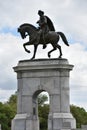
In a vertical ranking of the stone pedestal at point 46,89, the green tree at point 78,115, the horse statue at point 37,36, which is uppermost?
the horse statue at point 37,36

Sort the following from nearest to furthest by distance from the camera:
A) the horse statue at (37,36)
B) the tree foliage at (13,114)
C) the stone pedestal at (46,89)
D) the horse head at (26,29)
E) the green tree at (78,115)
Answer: the stone pedestal at (46,89), the horse statue at (37,36), the horse head at (26,29), the tree foliage at (13,114), the green tree at (78,115)

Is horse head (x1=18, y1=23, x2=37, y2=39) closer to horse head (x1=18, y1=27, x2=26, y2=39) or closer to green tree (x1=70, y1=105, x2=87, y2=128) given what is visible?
horse head (x1=18, y1=27, x2=26, y2=39)

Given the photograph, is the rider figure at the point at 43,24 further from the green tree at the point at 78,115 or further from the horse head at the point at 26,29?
the green tree at the point at 78,115

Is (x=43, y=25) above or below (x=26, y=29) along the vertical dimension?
above

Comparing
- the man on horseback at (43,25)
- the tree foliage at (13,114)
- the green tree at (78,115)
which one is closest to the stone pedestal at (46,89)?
the man on horseback at (43,25)

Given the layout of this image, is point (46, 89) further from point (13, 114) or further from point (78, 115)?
point (78, 115)

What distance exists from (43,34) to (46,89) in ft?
12.5

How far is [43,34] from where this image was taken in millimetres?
47312

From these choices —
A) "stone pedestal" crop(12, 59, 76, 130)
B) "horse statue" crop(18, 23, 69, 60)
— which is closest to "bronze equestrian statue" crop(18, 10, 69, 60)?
"horse statue" crop(18, 23, 69, 60)

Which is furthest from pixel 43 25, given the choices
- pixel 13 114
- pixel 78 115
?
pixel 78 115

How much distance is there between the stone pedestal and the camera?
4647 centimetres

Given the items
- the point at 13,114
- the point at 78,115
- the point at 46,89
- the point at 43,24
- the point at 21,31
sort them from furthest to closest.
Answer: the point at 78,115, the point at 13,114, the point at 21,31, the point at 43,24, the point at 46,89

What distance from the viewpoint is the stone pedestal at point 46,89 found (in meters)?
46.5

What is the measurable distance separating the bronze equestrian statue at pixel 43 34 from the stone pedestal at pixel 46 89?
1084mm
